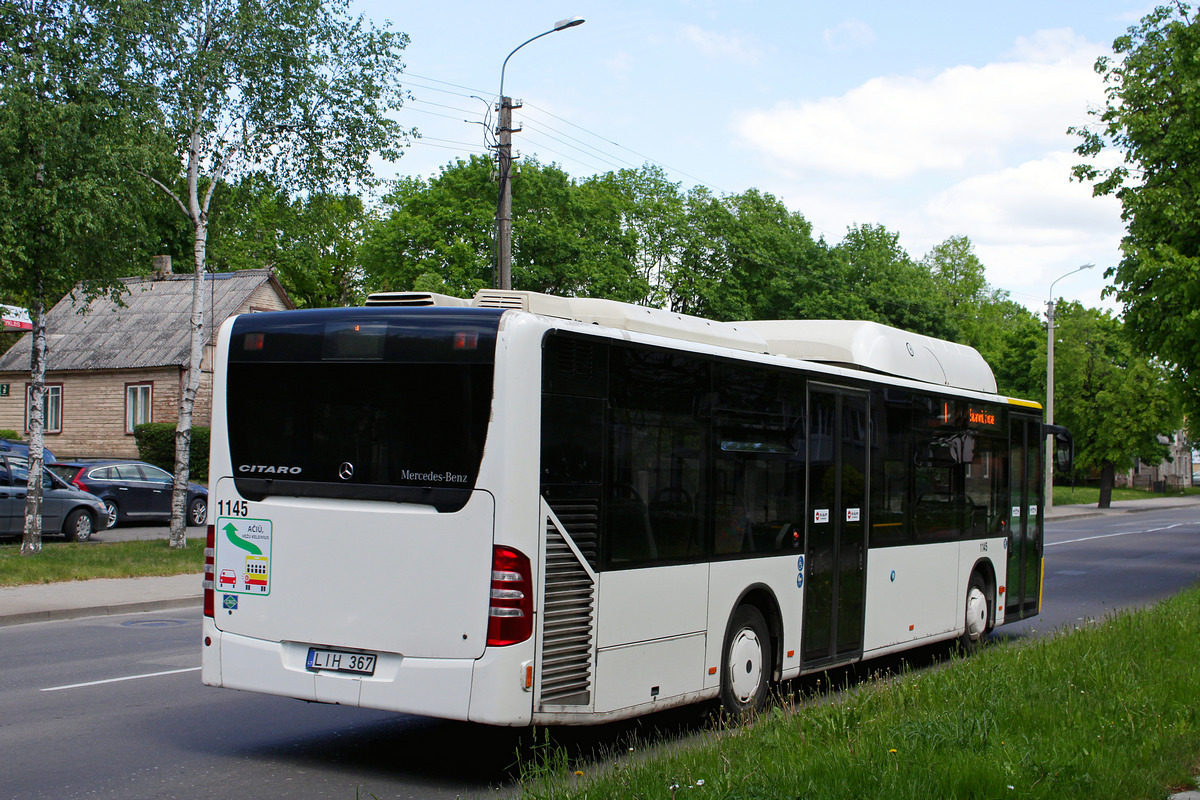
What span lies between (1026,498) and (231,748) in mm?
9589

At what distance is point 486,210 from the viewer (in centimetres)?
4647

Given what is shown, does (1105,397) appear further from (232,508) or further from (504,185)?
(232,508)

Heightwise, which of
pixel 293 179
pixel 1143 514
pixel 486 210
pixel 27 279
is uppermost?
pixel 486 210

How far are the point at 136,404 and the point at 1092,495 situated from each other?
50.6 m

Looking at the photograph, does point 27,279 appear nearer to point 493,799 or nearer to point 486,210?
point 493,799

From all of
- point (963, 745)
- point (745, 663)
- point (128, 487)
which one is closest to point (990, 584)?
point (745, 663)

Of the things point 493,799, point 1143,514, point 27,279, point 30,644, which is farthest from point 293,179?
point 1143,514

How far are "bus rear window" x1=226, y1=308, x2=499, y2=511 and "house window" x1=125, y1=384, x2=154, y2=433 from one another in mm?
40192

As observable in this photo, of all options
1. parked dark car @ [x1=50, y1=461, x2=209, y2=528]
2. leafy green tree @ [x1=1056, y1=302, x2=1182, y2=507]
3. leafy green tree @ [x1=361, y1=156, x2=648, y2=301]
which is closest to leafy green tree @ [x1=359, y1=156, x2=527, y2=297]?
leafy green tree @ [x1=361, y1=156, x2=648, y2=301]

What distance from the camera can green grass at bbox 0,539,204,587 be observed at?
55.1 ft

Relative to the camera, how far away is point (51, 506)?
72.9 feet

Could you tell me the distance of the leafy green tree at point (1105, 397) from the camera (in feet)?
183

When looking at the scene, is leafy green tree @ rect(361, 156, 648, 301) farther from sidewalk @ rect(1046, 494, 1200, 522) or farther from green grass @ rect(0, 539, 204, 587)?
green grass @ rect(0, 539, 204, 587)

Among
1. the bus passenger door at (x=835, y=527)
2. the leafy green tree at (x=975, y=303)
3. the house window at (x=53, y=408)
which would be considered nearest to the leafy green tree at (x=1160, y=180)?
the bus passenger door at (x=835, y=527)
